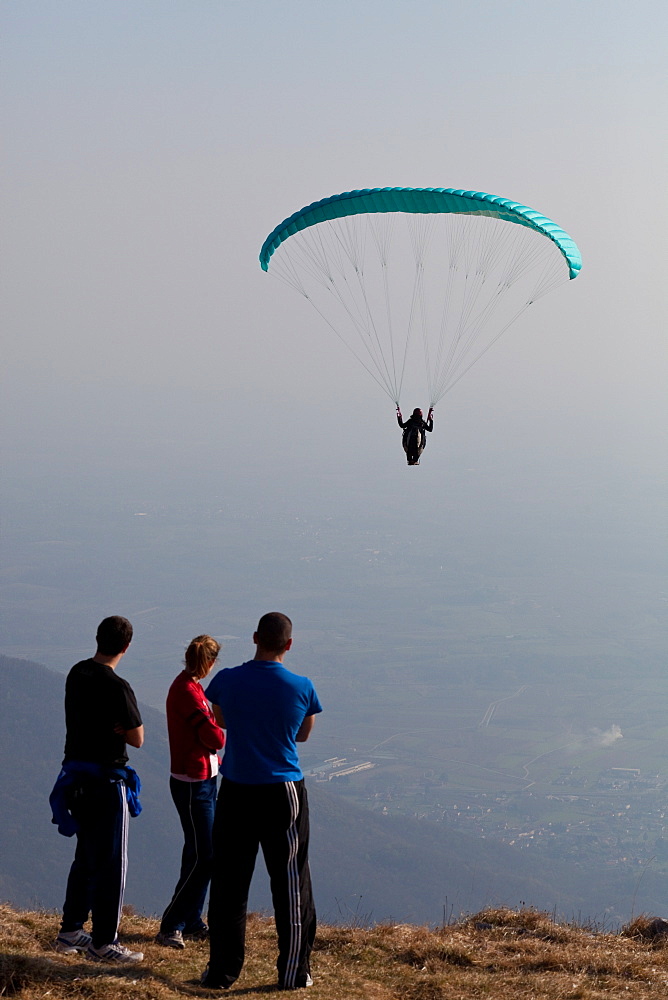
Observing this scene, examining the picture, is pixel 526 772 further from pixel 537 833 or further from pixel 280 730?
pixel 280 730

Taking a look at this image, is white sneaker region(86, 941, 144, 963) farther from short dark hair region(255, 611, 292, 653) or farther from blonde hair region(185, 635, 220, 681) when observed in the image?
short dark hair region(255, 611, 292, 653)

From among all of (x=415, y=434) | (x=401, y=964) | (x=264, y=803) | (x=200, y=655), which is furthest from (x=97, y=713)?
(x=415, y=434)

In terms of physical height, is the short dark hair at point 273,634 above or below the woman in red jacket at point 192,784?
above

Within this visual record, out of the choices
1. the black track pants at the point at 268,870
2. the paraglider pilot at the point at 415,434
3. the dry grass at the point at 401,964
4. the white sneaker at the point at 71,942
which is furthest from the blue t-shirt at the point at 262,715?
the paraglider pilot at the point at 415,434

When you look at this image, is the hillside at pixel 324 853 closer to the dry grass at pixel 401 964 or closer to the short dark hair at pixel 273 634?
the dry grass at pixel 401 964

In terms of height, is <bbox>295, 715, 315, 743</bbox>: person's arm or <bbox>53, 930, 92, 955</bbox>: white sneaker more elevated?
<bbox>295, 715, 315, 743</bbox>: person's arm

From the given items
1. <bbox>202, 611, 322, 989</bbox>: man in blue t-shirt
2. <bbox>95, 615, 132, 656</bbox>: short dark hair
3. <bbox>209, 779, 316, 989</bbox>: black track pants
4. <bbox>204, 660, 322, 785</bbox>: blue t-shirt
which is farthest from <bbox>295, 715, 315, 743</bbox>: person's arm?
<bbox>95, 615, 132, 656</bbox>: short dark hair

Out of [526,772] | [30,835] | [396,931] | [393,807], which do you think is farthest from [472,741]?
[396,931]
